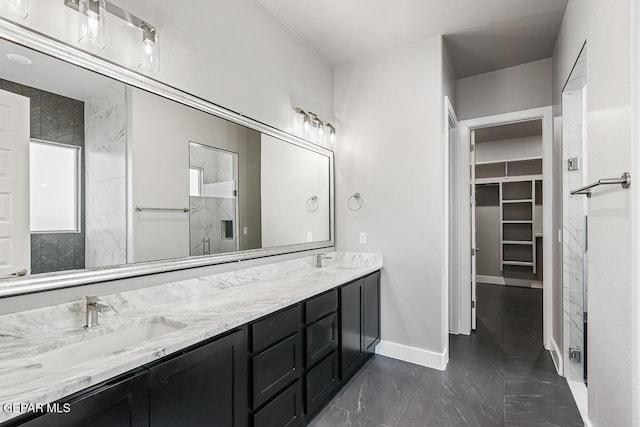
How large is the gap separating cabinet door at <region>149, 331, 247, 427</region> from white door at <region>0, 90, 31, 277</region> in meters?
0.68

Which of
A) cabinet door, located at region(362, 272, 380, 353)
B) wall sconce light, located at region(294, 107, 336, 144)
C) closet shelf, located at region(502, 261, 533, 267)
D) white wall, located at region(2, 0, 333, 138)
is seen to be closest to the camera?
white wall, located at region(2, 0, 333, 138)

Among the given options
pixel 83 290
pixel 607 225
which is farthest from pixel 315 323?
pixel 607 225

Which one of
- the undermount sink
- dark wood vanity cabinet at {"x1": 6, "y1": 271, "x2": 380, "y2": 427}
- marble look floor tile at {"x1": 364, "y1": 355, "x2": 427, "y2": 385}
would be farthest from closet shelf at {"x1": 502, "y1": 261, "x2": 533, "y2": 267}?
the undermount sink

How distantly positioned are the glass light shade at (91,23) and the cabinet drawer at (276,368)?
1.60 metres

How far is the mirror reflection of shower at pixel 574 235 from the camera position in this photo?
7.88 feet

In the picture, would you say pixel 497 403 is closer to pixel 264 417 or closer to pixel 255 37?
pixel 264 417

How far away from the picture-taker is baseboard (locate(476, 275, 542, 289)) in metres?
5.90

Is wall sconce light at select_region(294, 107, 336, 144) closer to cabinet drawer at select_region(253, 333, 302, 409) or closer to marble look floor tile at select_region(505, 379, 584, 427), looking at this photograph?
cabinet drawer at select_region(253, 333, 302, 409)

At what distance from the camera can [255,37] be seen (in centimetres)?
235

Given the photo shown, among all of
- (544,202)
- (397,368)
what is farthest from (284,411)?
(544,202)

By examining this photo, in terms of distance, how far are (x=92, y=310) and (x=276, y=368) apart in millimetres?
896

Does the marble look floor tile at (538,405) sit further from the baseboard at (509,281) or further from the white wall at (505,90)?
the baseboard at (509,281)

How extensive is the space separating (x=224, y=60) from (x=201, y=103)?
0.38m

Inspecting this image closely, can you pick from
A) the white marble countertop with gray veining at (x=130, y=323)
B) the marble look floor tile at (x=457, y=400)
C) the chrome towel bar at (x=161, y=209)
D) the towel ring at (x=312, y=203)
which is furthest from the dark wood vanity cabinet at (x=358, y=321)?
the chrome towel bar at (x=161, y=209)
